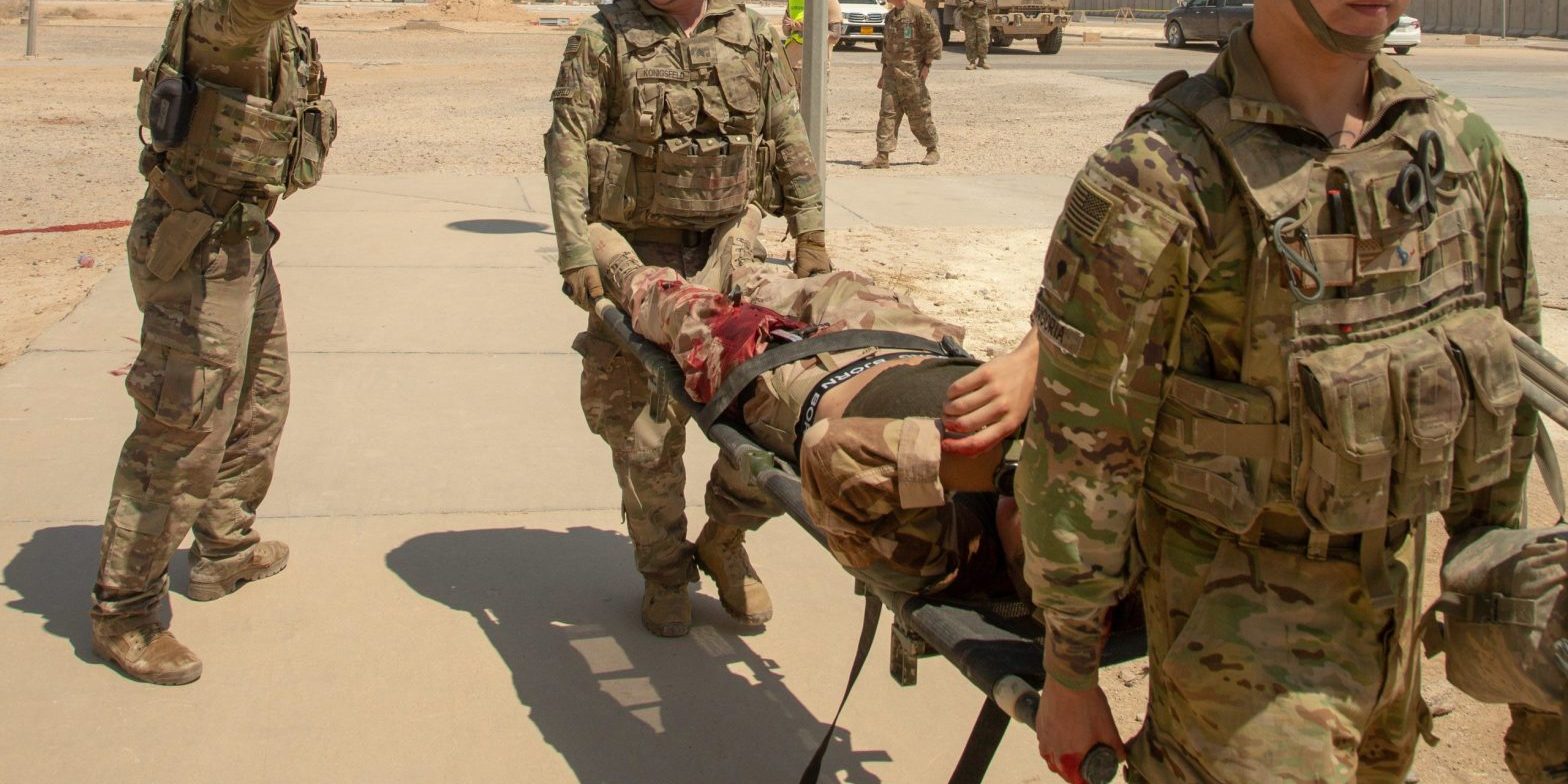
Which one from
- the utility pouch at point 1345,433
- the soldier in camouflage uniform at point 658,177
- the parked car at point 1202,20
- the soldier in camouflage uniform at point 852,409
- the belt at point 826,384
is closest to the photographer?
the utility pouch at point 1345,433

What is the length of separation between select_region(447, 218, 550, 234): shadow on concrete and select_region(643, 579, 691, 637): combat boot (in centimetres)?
566

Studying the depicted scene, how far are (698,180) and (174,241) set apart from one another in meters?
1.40

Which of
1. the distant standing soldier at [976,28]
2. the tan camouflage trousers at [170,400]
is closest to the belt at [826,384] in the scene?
the tan camouflage trousers at [170,400]

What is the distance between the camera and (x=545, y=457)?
5.60 metres

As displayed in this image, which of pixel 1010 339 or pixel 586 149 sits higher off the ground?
pixel 586 149

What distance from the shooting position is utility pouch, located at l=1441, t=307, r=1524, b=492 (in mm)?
1949

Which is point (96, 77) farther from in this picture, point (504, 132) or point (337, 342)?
point (337, 342)

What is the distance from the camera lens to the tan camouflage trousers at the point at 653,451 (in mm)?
4047

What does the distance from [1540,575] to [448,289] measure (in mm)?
6672

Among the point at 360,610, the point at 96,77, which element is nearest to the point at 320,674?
the point at 360,610

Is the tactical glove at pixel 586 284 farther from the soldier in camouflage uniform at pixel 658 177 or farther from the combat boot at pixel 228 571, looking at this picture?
the combat boot at pixel 228 571

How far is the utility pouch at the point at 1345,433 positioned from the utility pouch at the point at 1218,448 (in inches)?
1.9

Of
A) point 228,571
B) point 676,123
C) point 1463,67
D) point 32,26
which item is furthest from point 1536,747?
point 1463,67

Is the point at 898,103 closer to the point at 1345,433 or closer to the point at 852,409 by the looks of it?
the point at 852,409
